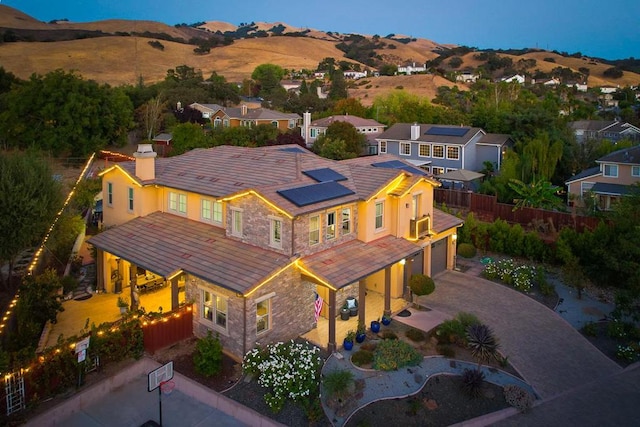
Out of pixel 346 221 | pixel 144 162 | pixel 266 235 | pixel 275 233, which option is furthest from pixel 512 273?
pixel 144 162

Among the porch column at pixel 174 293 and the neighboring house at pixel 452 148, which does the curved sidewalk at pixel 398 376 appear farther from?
the neighboring house at pixel 452 148

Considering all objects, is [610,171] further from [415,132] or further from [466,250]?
[415,132]

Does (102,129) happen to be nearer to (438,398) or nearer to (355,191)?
(355,191)

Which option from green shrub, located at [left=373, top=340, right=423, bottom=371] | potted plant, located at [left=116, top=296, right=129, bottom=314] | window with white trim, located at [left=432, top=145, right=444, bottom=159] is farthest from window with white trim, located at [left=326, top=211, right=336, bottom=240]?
window with white trim, located at [left=432, top=145, right=444, bottom=159]

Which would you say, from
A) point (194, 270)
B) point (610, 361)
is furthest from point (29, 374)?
point (610, 361)

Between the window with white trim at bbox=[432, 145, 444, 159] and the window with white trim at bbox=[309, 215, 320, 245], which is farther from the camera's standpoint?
the window with white trim at bbox=[432, 145, 444, 159]

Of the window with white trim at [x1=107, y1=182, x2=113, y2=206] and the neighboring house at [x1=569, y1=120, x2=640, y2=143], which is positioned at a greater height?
the neighboring house at [x1=569, y1=120, x2=640, y2=143]

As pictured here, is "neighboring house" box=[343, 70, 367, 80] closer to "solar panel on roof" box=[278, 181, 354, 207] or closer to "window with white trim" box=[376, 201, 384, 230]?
"window with white trim" box=[376, 201, 384, 230]
